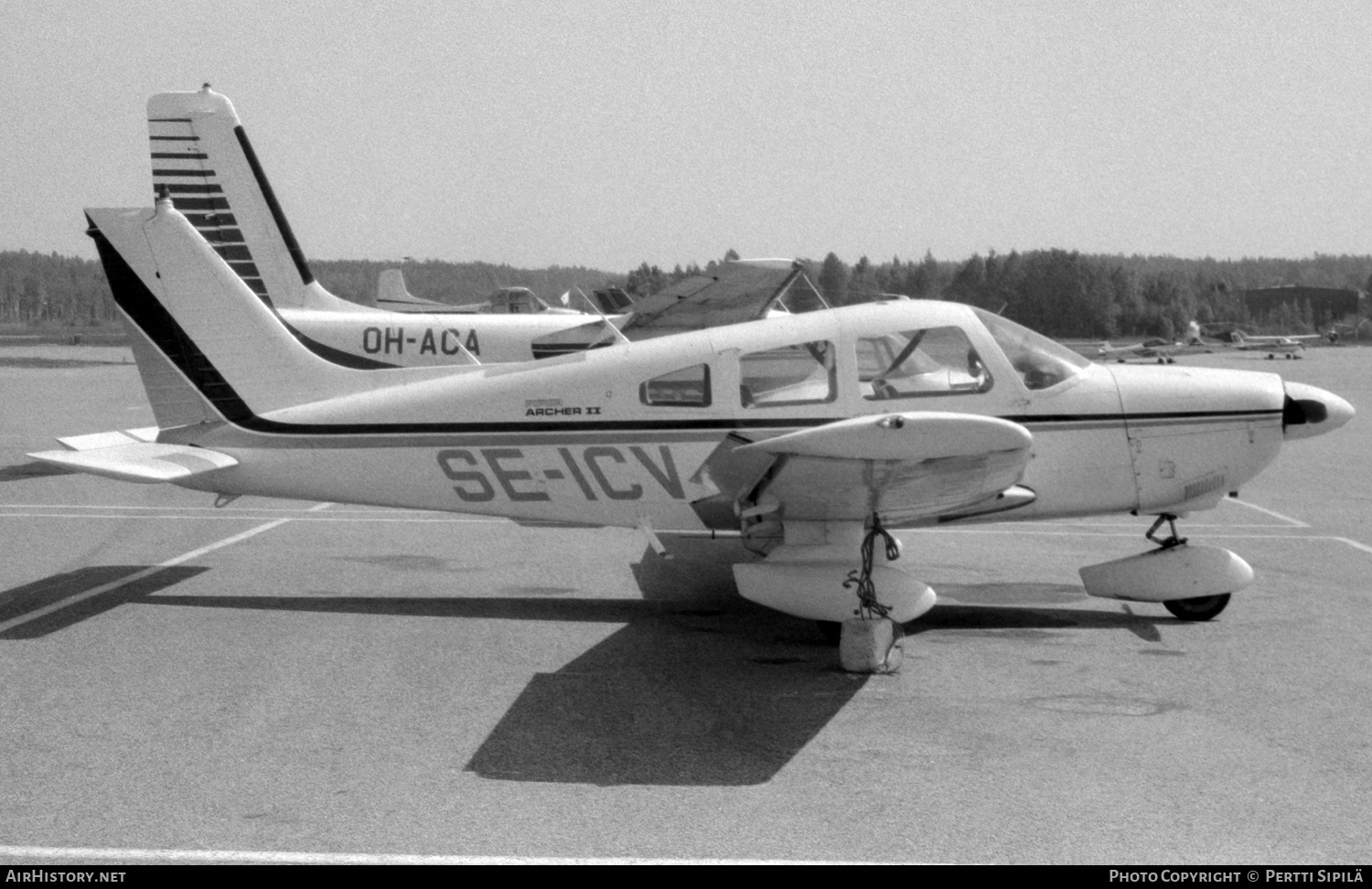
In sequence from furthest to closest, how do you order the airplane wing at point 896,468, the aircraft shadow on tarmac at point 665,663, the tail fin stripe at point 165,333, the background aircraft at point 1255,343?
the background aircraft at point 1255,343 < the tail fin stripe at point 165,333 < the airplane wing at point 896,468 < the aircraft shadow on tarmac at point 665,663

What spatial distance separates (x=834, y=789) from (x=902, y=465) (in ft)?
6.32

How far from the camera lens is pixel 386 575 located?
9742 millimetres

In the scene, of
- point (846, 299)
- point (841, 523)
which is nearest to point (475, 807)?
point (841, 523)

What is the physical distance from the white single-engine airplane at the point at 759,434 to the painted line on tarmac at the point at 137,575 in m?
1.03

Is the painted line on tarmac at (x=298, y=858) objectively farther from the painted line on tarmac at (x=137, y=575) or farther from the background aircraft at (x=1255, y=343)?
the background aircraft at (x=1255, y=343)

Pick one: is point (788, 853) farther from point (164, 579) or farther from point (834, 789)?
point (164, 579)

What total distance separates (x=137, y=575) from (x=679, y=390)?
4448 mm

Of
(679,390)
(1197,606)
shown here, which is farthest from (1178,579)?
(679,390)

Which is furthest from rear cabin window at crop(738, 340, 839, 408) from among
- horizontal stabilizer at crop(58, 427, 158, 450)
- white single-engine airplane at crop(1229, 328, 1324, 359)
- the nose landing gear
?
white single-engine airplane at crop(1229, 328, 1324, 359)

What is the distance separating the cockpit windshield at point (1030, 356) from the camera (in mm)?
8117

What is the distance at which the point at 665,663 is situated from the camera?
7.27m

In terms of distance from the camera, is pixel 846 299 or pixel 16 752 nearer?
pixel 16 752

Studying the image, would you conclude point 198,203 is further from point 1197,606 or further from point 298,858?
point 298,858

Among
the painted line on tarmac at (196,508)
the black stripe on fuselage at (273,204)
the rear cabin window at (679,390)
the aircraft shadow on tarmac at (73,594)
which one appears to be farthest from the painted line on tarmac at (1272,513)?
the black stripe on fuselage at (273,204)
